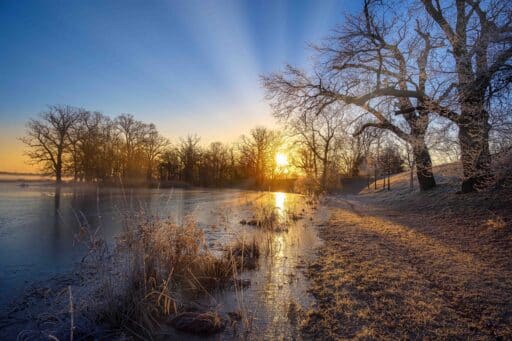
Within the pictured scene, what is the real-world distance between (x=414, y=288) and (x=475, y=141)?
192 inches

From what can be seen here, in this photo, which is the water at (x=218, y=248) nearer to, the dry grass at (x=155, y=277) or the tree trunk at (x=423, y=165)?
the dry grass at (x=155, y=277)

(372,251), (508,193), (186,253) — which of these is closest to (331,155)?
(508,193)

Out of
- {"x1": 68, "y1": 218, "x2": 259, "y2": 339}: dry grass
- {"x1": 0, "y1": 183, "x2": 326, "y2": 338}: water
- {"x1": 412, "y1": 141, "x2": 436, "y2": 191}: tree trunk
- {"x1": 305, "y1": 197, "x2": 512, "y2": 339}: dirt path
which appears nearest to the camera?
{"x1": 305, "y1": 197, "x2": 512, "y2": 339}: dirt path

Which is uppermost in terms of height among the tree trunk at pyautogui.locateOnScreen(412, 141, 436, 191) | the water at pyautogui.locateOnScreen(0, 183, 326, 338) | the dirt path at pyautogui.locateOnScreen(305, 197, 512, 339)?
the tree trunk at pyautogui.locateOnScreen(412, 141, 436, 191)

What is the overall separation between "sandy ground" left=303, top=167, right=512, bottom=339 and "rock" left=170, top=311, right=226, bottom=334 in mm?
943

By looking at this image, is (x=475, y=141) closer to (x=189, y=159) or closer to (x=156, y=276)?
(x=156, y=276)

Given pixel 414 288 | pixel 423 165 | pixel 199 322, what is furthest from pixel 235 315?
pixel 423 165

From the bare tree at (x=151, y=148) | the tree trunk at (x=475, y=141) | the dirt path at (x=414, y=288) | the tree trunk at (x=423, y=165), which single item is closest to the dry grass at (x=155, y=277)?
the dirt path at (x=414, y=288)

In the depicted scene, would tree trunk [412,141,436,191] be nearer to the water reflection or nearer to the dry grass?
the water reflection

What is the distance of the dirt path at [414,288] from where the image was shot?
109 inches

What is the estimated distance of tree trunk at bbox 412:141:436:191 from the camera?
10.7m

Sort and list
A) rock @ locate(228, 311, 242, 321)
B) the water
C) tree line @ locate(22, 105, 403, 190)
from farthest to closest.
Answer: tree line @ locate(22, 105, 403, 190)
the water
rock @ locate(228, 311, 242, 321)

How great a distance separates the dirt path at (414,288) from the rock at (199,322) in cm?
97

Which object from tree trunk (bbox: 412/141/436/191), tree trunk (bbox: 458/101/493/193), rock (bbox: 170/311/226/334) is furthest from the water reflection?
rock (bbox: 170/311/226/334)
